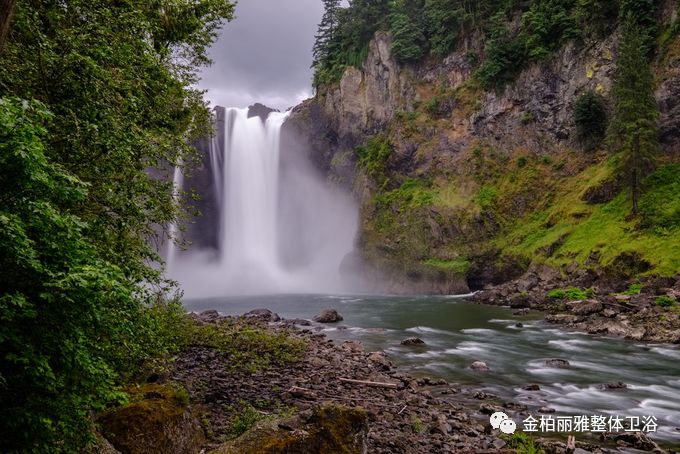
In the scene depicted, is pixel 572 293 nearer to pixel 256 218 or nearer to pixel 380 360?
pixel 380 360

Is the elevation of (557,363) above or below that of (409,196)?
below

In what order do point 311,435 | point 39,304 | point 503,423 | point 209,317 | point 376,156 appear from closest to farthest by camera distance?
point 39,304 < point 311,435 < point 503,423 < point 209,317 < point 376,156

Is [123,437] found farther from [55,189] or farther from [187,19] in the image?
[187,19]

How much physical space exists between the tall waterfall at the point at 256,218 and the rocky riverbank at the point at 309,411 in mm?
51268

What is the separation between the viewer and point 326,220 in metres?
70.1

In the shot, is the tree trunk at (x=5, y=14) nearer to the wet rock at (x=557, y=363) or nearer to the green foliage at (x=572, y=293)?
the wet rock at (x=557, y=363)

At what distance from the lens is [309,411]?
6.39 m

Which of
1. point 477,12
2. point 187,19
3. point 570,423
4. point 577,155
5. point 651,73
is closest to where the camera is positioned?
point 570,423

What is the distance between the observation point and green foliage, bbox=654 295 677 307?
22.7 m

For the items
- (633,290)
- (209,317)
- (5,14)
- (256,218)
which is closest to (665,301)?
(633,290)

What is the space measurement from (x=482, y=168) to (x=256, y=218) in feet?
115

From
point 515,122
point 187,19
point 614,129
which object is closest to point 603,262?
point 614,129

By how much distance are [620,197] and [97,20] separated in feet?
135

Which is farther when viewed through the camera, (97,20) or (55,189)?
(97,20)
